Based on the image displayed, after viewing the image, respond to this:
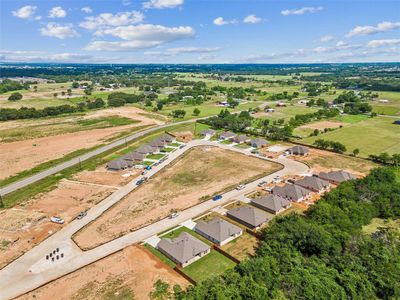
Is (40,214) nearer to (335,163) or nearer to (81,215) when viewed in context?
(81,215)

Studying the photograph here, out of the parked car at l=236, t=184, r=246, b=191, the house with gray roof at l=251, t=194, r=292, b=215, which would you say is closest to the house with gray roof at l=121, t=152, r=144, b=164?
the parked car at l=236, t=184, r=246, b=191

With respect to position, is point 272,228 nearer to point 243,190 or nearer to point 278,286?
point 278,286

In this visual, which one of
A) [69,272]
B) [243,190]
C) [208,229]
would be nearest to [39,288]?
[69,272]

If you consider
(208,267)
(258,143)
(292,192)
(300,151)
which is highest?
(300,151)

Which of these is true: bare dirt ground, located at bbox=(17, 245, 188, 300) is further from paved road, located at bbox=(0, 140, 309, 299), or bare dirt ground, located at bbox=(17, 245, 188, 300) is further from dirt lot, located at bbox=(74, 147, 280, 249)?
dirt lot, located at bbox=(74, 147, 280, 249)

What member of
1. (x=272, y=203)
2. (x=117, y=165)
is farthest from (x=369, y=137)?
(x=117, y=165)

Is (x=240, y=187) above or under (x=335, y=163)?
under

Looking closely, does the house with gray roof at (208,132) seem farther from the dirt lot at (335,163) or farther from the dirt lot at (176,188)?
the dirt lot at (335,163)
